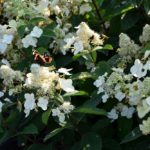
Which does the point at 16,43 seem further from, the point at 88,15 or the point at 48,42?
the point at 88,15

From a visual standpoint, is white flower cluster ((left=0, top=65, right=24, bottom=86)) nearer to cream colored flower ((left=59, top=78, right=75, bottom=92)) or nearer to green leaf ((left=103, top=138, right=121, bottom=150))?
cream colored flower ((left=59, top=78, right=75, bottom=92))

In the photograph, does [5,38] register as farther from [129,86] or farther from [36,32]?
[129,86]

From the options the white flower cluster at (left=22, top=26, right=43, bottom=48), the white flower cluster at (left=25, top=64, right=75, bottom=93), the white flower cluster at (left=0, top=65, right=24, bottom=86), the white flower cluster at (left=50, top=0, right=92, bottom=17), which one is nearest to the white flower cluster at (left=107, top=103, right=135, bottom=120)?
the white flower cluster at (left=25, top=64, right=75, bottom=93)

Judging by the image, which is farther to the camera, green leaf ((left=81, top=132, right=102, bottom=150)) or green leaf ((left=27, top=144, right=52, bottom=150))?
green leaf ((left=27, top=144, right=52, bottom=150))

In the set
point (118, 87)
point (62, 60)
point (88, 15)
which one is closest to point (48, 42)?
point (62, 60)

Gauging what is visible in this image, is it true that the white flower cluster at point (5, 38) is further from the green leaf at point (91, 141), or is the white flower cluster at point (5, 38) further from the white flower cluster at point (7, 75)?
the green leaf at point (91, 141)

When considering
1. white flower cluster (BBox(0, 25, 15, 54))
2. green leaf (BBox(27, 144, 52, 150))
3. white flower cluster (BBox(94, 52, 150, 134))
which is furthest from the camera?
white flower cluster (BBox(0, 25, 15, 54))

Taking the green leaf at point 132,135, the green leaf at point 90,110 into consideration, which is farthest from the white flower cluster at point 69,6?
the green leaf at point 132,135

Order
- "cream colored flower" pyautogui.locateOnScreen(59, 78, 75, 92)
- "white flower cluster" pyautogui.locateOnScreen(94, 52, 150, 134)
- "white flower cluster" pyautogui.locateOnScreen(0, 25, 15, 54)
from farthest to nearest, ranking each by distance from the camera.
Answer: "white flower cluster" pyautogui.locateOnScreen(0, 25, 15, 54) → "cream colored flower" pyautogui.locateOnScreen(59, 78, 75, 92) → "white flower cluster" pyautogui.locateOnScreen(94, 52, 150, 134)
